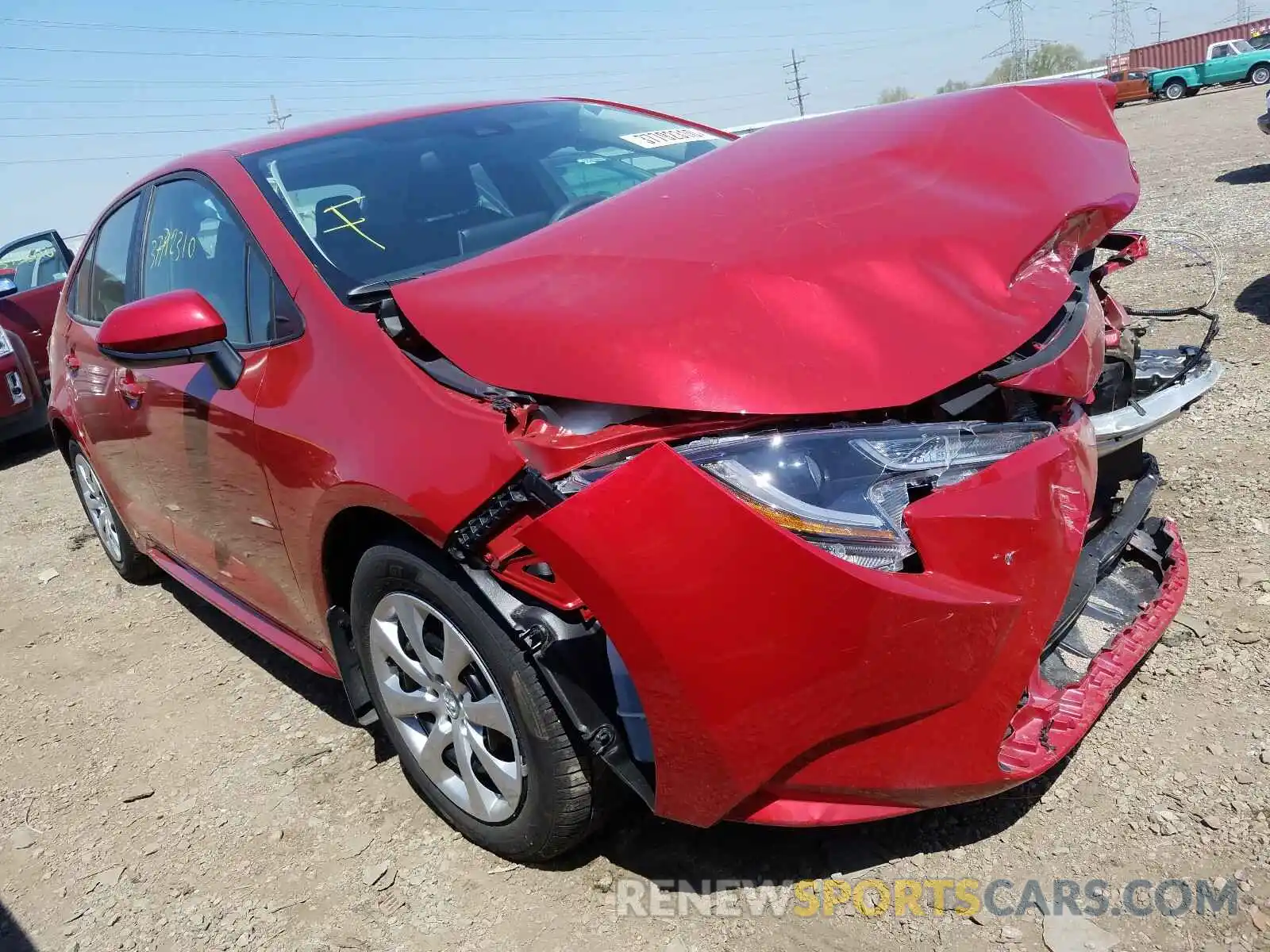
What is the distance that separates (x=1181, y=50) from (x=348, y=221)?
156ft

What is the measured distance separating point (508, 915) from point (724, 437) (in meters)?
1.15

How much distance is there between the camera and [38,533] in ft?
18.1

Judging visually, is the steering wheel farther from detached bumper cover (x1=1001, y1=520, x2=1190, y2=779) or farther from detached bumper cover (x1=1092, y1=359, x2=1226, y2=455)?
detached bumper cover (x1=1001, y1=520, x2=1190, y2=779)

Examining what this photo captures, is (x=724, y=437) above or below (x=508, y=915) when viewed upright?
above

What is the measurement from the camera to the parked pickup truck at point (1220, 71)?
2784 cm

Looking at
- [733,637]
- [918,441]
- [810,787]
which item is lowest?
[810,787]

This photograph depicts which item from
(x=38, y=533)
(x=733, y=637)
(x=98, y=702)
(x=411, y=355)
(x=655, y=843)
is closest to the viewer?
(x=733, y=637)

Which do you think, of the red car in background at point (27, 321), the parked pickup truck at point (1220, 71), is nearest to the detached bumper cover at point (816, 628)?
the red car in background at point (27, 321)

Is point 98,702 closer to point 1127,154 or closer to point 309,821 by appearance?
point 309,821

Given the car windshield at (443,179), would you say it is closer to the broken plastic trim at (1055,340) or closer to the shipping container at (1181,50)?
the broken plastic trim at (1055,340)

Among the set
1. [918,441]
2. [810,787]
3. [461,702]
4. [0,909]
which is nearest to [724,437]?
[918,441]

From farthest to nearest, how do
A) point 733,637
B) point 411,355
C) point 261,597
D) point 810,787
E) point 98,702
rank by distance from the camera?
point 98,702 → point 261,597 → point 411,355 → point 810,787 → point 733,637

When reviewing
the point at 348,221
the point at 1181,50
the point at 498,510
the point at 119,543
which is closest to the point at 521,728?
the point at 498,510

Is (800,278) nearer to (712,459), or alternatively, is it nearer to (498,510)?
(712,459)
